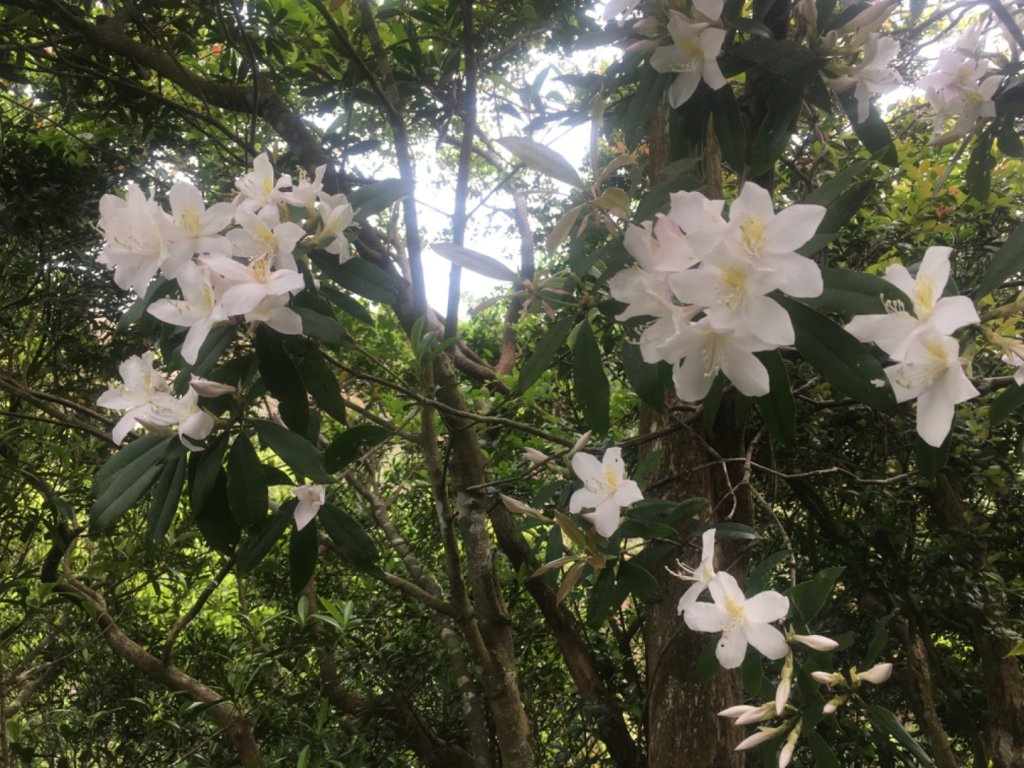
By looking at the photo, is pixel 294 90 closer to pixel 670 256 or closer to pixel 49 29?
pixel 49 29

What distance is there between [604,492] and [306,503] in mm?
378

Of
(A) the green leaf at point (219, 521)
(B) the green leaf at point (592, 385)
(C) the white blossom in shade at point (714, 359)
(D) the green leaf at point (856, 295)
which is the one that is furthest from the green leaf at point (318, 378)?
(D) the green leaf at point (856, 295)

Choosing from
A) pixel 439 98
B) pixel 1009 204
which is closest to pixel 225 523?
pixel 439 98

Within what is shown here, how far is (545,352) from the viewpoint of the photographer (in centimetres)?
78

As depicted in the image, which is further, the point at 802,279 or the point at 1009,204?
the point at 1009,204

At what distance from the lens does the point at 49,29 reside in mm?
1625

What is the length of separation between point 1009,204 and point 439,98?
1.47 m

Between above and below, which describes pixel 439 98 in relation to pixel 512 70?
below

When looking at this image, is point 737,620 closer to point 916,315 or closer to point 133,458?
point 916,315

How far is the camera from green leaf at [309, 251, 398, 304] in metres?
0.81

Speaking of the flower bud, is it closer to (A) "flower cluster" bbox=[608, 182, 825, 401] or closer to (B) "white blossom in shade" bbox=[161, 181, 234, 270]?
(A) "flower cluster" bbox=[608, 182, 825, 401]

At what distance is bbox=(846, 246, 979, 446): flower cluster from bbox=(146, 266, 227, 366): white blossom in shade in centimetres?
58

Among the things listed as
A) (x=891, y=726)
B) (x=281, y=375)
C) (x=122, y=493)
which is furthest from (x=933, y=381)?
(x=122, y=493)


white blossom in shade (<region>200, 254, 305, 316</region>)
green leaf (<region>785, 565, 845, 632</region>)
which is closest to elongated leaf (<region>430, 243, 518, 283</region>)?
white blossom in shade (<region>200, 254, 305, 316</region>)
